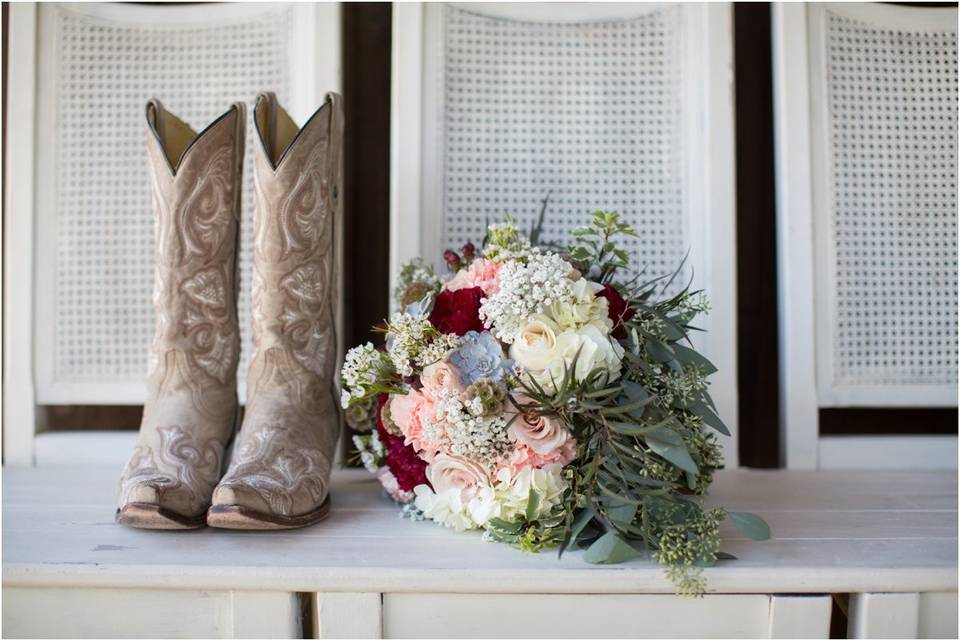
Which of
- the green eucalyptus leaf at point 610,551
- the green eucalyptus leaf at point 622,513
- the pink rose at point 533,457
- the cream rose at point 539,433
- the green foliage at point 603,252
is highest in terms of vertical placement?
the green foliage at point 603,252

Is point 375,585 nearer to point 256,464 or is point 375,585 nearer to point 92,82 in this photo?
point 256,464

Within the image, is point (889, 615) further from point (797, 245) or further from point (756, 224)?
point (756, 224)

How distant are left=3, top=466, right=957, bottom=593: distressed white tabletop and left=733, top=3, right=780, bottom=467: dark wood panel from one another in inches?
15.9

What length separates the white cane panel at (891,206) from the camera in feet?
4.31

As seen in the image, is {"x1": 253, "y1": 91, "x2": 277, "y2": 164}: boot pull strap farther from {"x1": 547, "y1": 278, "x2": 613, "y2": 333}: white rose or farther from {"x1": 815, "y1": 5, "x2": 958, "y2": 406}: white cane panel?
{"x1": 815, "y1": 5, "x2": 958, "y2": 406}: white cane panel

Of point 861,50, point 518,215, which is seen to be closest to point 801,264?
point 861,50

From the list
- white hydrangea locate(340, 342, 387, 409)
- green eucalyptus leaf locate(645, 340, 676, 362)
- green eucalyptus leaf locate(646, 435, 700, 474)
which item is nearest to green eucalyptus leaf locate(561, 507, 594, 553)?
green eucalyptus leaf locate(646, 435, 700, 474)

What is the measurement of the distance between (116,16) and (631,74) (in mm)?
990

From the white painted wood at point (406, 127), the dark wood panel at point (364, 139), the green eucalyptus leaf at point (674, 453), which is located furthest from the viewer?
the dark wood panel at point (364, 139)

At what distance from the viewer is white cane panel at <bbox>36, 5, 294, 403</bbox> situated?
1.32 metres

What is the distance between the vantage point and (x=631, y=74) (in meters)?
1.33

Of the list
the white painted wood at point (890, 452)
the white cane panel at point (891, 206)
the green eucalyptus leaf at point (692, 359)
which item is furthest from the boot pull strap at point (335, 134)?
the white painted wood at point (890, 452)

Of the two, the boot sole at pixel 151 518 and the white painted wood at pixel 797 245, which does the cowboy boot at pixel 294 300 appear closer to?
the boot sole at pixel 151 518

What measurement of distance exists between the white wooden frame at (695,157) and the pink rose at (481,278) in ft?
0.90
